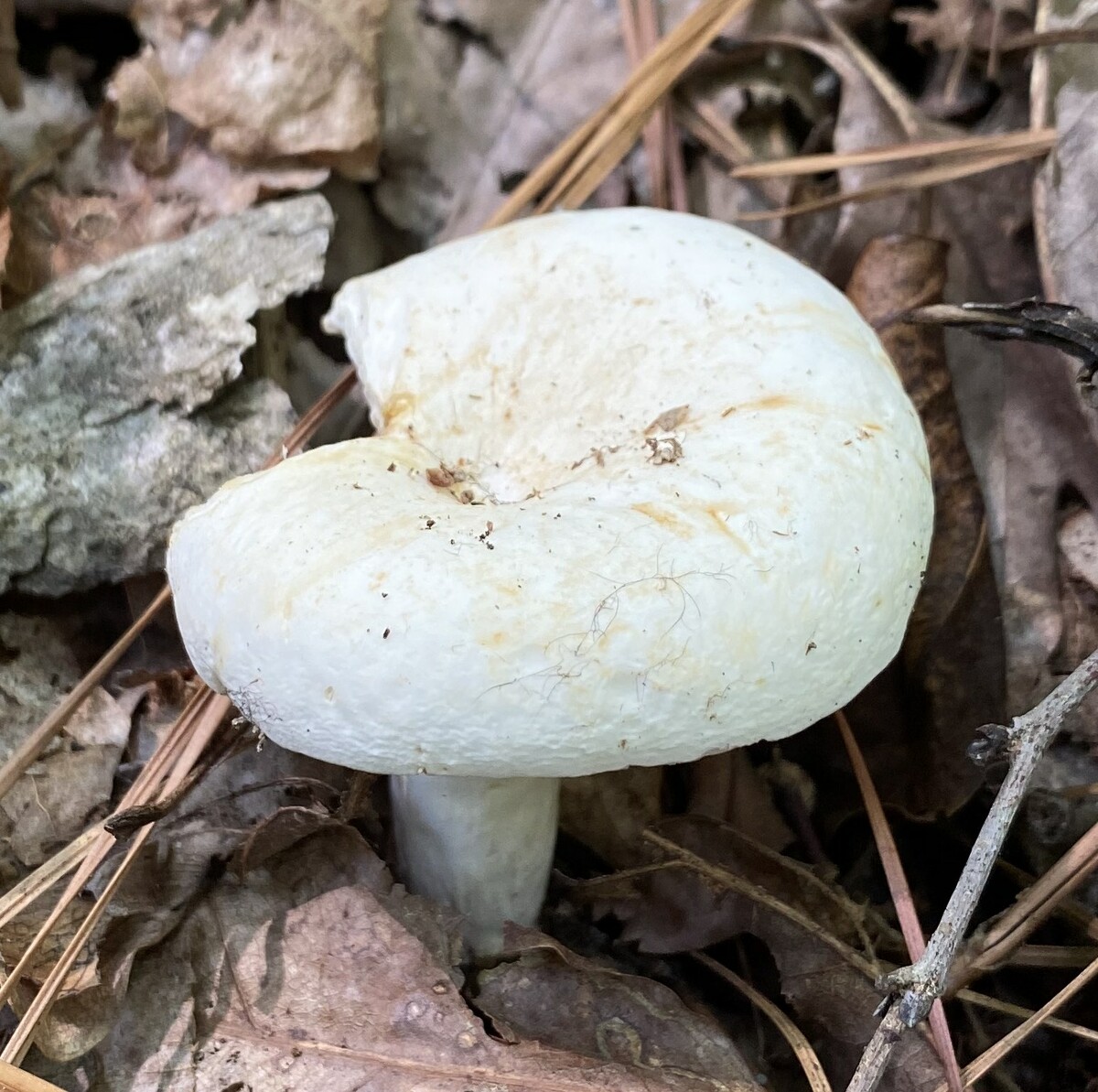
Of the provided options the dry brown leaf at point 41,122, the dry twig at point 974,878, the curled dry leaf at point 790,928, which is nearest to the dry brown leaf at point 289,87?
the dry brown leaf at point 41,122

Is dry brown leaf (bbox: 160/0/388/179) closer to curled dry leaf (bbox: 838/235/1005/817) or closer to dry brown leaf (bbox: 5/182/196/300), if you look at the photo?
dry brown leaf (bbox: 5/182/196/300)

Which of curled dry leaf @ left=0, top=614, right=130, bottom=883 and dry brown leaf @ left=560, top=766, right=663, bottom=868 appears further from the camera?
dry brown leaf @ left=560, top=766, right=663, bottom=868

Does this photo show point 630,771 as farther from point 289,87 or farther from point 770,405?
point 289,87

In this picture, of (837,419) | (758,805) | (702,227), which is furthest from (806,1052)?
(702,227)

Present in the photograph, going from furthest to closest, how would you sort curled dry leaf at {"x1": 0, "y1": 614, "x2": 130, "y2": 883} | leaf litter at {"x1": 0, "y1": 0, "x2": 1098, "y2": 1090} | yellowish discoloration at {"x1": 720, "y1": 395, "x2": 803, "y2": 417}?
curled dry leaf at {"x1": 0, "y1": 614, "x2": 130, "y2": 883} < leaf litter at {"x1": 0, "y1": 0, "x2": 1098, "y2": 1090} < yellowish discoloration at {"x1": 720, "y1": 395, "x2": 803, "y2": 417}

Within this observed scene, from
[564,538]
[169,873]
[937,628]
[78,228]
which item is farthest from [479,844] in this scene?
[78,228]

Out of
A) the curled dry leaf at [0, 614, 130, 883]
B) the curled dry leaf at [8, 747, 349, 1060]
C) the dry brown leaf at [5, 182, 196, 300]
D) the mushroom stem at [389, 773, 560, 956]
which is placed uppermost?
the dry brown leaf at [5, 182, 196, 300]

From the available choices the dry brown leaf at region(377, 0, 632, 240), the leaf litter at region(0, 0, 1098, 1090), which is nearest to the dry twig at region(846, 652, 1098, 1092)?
the leaf litter at region(0, 0, 1098, 1090)

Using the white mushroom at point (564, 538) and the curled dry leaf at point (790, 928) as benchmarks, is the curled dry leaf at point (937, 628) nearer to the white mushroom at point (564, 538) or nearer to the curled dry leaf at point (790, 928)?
the curled dry leaf at point (790, 928)
